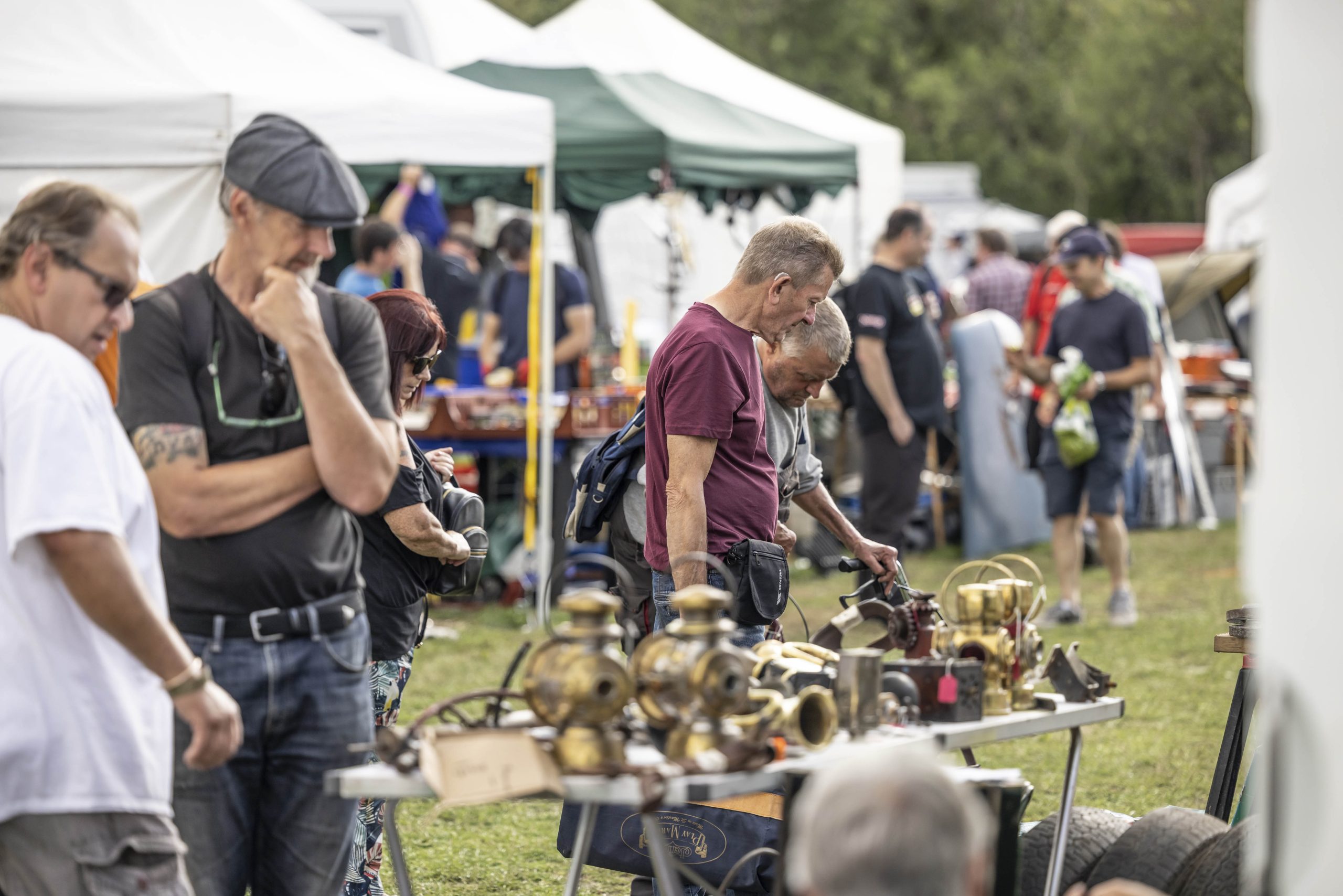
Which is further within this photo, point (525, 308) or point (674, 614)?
point (525, 308)

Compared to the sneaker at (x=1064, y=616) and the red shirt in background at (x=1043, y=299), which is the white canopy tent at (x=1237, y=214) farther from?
the sneaker at (x=1064, y=616)

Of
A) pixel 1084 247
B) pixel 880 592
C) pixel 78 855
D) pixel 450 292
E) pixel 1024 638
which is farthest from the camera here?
pixel 450 292

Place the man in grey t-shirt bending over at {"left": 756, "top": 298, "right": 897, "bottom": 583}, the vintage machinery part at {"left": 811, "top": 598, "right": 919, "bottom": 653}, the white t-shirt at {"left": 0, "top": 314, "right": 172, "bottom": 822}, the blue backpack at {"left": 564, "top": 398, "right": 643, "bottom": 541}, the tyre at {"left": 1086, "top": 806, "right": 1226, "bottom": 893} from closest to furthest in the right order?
the white t-shirt at {"left": 0, "top": 314, "right": 172, "bottom": 822}
the tyre at {"left": 1086, "top": 806, "right": 1226, "bottom": 893}
the vintage machinery part at {"left": 811, "top": 598, "right": 919, "bottom": 653}
the man in grey t-shirt bending over at {"left": 756, "top": 298, "right": 897, "bottom": 583}
the blue backpack at {"left": 564, "top": 398, "right": 643, "bottom": 541}

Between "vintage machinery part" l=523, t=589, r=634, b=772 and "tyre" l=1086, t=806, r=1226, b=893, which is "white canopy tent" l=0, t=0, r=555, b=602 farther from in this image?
"tyre" l=1086, t=806, r=1226, b=893

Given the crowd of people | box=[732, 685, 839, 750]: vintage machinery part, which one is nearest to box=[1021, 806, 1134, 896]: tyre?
box=[732, 685, 839, 750]: vintage machinery part

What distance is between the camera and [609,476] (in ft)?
13.8

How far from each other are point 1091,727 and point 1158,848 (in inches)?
133

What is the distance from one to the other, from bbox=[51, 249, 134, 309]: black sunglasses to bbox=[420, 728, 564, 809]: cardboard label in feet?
2.84

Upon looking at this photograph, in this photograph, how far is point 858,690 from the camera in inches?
117

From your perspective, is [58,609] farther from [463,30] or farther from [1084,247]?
[463,30]

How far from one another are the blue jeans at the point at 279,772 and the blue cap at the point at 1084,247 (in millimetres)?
6108

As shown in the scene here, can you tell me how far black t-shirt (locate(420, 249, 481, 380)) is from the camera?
37.6 ft

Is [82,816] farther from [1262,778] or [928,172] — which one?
[928,172]

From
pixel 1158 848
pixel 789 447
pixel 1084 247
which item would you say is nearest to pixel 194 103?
pixel 789 447
